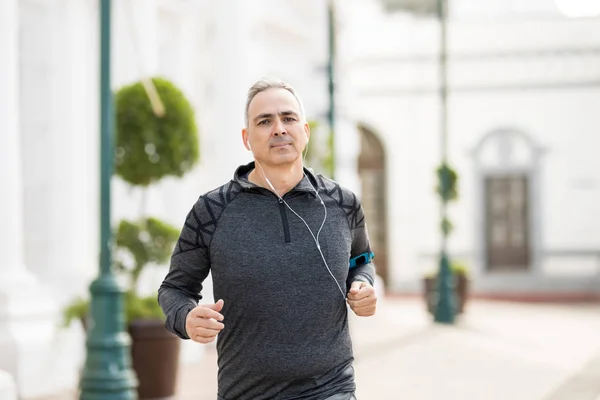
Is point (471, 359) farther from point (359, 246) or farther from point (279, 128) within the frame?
point (279, 128)

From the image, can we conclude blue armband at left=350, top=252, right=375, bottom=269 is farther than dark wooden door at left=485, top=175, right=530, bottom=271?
No

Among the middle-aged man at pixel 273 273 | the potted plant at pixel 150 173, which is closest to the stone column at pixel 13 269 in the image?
the potted plant at pixel 150 173

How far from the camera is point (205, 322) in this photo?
3.04 metres

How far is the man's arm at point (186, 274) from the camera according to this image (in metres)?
3.20

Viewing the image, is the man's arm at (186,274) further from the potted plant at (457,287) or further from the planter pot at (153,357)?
the potted plant at (457,287)

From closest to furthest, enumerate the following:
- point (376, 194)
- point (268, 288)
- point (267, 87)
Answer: point (268, 288), point (267, 87), point (376, 194)

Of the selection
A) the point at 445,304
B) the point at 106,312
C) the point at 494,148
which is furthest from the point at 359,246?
the point at 494,148

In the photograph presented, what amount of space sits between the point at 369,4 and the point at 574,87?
207 inches

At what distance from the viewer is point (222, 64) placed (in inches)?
577

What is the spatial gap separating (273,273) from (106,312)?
508 centimetres

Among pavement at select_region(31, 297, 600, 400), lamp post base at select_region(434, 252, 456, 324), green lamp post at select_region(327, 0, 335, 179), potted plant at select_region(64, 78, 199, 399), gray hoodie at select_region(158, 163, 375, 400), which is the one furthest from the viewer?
lamp post base at select_region(434, 252, 456, 324)

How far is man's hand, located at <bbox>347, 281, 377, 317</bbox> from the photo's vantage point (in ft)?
10.5

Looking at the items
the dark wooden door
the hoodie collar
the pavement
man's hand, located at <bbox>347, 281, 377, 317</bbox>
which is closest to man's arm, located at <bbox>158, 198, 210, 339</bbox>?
the hoodie collar

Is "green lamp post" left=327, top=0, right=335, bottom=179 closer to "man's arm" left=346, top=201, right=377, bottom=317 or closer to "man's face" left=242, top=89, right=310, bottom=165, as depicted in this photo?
"man's arm" left=346, top=201, right=377, bottom=317
